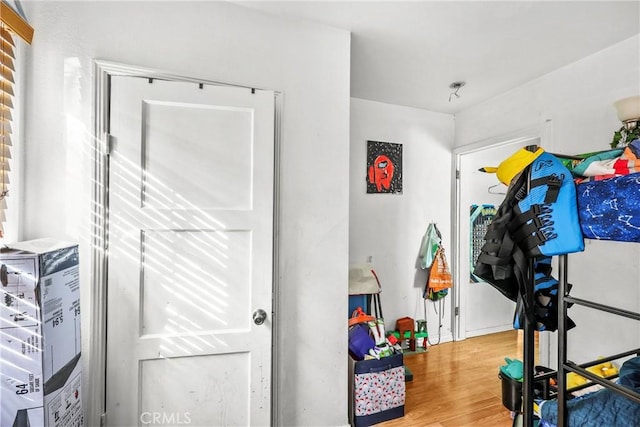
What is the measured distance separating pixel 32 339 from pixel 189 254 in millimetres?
632

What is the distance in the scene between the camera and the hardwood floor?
2006 mm

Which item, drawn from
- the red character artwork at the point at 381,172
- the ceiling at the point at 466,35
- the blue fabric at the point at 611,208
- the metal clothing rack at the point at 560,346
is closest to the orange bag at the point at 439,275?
the red character artwork at the point at 381,172

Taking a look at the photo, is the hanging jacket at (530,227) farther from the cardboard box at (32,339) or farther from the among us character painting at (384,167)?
the among us character painting at (384,167)

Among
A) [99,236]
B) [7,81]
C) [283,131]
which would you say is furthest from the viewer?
[283,131]

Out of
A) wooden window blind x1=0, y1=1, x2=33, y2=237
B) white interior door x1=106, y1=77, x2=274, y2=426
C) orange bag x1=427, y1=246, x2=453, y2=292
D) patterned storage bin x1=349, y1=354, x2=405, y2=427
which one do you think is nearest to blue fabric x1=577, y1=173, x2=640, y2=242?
white interior door x1=106, y1=77, x2=274, y2=426

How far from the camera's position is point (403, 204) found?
312cm

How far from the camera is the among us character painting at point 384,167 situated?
9.77 feet

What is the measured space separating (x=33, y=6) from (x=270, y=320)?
1883 mm

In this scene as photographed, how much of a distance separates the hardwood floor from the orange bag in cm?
72

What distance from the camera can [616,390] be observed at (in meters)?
0.77

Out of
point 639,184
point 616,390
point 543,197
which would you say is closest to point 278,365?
point 616,390

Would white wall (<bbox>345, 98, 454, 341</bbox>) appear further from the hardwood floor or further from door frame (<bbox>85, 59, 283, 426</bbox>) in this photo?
door frame (<bbox>85, 59, 283, 426</bbox>)

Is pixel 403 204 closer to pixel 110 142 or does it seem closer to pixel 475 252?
pixel 475 252

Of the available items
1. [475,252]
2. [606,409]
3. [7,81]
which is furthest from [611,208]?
[475,252]
